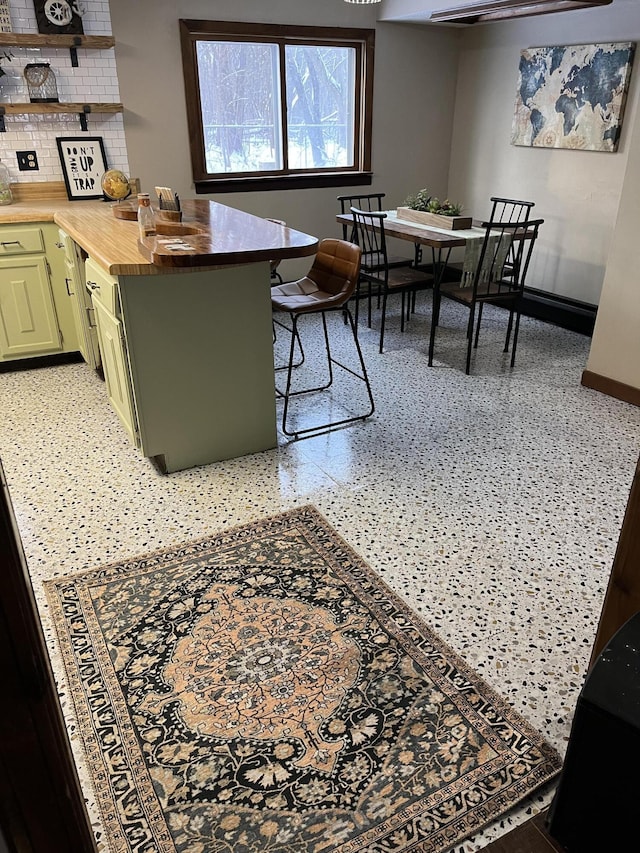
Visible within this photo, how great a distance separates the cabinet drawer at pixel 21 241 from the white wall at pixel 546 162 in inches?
143

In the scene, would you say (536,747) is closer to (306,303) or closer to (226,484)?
(226,484)

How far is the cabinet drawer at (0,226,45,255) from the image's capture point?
149 inches

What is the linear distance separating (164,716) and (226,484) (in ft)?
4.17

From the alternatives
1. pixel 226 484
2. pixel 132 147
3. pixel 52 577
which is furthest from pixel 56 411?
pixel 132 147

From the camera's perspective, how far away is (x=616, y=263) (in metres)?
3.65

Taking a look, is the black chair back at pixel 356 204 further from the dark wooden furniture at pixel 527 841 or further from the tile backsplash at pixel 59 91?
the dark wooden furniture at pixel 527 841

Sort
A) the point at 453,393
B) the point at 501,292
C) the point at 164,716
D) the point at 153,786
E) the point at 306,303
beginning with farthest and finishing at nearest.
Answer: the point at 501,292 → the point at 453,393 → the point at 306,303 → the point at 164,716 → the point at 153,786

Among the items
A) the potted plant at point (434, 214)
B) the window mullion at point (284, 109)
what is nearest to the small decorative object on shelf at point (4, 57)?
Result: the window mullion at point (284, 109)

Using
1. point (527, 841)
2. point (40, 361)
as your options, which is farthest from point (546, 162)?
point (527, 841)

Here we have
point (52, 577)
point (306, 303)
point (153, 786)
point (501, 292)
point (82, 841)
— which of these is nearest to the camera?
point (82, 841)

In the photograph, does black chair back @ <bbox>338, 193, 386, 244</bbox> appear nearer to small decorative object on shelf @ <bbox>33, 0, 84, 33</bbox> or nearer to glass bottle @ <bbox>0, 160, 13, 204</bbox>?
small decorative object on shelf @ <bbox>33, 0, 84, 33</bbox>

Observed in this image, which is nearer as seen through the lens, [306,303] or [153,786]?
[153,786]

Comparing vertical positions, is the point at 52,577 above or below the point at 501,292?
below

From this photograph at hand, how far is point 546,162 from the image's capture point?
5.12 metres
